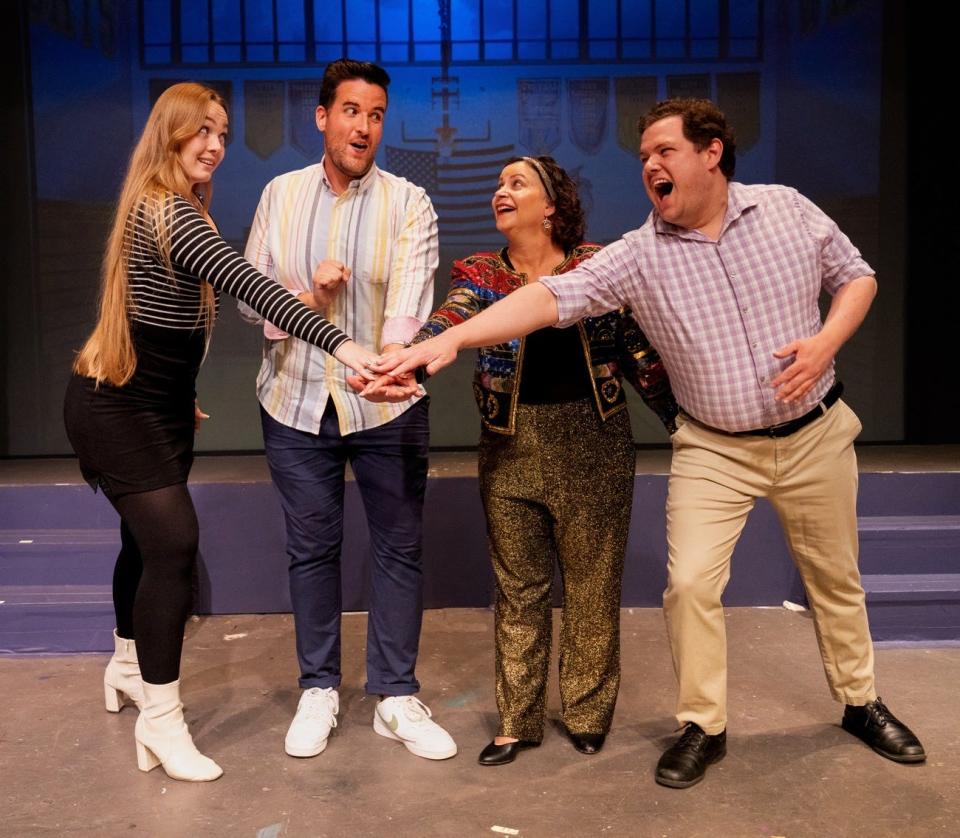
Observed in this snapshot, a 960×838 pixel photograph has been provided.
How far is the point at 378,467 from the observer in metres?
2.91

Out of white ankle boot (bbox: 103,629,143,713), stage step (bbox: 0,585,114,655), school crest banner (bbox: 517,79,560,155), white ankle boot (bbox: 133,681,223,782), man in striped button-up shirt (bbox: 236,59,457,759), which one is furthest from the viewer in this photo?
school crest banner (bbox: 517,79,560,155)

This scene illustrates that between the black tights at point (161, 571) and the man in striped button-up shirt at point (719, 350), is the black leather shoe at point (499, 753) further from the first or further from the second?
the black tights at point (161, 571)

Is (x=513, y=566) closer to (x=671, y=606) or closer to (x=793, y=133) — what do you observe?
(x=671, y=606)

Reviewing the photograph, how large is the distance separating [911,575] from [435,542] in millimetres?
1682

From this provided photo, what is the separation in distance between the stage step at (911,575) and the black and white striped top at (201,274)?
224 cm

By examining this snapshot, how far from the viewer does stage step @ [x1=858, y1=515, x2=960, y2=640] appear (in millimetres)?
3807

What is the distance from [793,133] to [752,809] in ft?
11.2

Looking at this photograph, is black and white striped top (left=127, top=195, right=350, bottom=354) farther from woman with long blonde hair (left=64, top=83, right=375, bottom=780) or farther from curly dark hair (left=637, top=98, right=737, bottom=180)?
curly dark hair (left=637, top=98, right=737, bottom=180)

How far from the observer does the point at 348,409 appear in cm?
286

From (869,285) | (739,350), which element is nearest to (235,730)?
(739,350)

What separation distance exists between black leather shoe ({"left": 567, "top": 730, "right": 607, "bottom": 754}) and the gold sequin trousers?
0.01 m

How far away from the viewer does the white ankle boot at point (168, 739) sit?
2.77 meters

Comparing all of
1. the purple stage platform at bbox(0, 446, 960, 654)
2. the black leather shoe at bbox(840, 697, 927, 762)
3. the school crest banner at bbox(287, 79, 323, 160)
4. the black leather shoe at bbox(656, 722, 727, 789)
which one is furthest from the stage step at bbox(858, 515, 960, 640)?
the school crest banner at bbox(287, 79, 323, 160)

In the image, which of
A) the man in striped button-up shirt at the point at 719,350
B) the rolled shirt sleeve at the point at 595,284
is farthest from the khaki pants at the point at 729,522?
the rolled shirt sleeve at the point at 595,284
